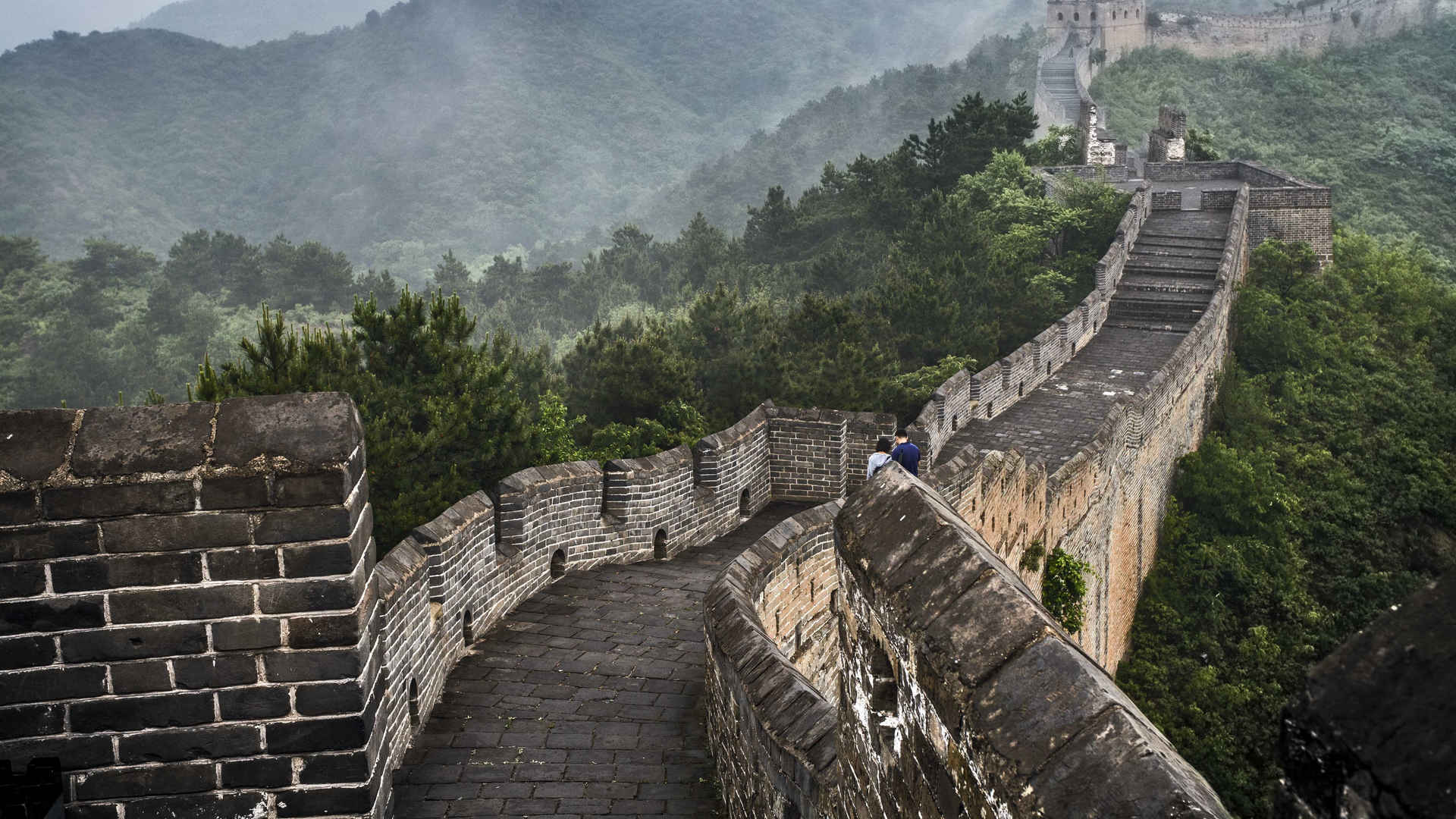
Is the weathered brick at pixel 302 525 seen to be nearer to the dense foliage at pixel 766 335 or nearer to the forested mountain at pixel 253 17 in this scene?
the dense foliage at pixel 766 335

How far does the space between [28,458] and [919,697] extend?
6.62 ft

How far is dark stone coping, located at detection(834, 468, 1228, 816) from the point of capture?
1964 mm

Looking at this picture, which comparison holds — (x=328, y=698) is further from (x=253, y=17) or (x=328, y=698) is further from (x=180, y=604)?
(x=253, y=17)

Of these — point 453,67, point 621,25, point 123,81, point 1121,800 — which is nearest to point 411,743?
point 1121,800

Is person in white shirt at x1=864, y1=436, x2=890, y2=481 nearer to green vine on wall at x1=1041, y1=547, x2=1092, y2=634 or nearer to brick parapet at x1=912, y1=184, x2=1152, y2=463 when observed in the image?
green vine on wall at x1=1041, y1=547, x2=1092, y2=634

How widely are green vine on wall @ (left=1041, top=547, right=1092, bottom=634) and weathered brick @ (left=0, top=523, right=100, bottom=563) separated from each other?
9.31 metres

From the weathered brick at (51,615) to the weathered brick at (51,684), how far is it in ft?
0.33

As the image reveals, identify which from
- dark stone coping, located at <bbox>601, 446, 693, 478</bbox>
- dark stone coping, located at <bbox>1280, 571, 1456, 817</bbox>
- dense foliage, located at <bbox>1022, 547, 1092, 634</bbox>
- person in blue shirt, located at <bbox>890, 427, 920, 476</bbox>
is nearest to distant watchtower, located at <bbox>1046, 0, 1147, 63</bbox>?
dense foliage, located at <bbox>1022, 547, 1092, 634</bbox>

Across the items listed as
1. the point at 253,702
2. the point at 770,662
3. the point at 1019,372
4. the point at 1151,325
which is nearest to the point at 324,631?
the point at 253,702

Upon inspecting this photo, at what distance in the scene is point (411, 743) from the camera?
5.90m

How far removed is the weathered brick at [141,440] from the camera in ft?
9.84

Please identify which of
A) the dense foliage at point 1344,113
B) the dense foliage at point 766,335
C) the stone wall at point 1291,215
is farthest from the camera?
the dense foliage at point 1344,113

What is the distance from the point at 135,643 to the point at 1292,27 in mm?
66145

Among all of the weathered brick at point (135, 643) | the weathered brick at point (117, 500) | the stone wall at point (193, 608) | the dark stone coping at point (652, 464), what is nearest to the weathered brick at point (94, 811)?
the stone wall at point (193, 608)
